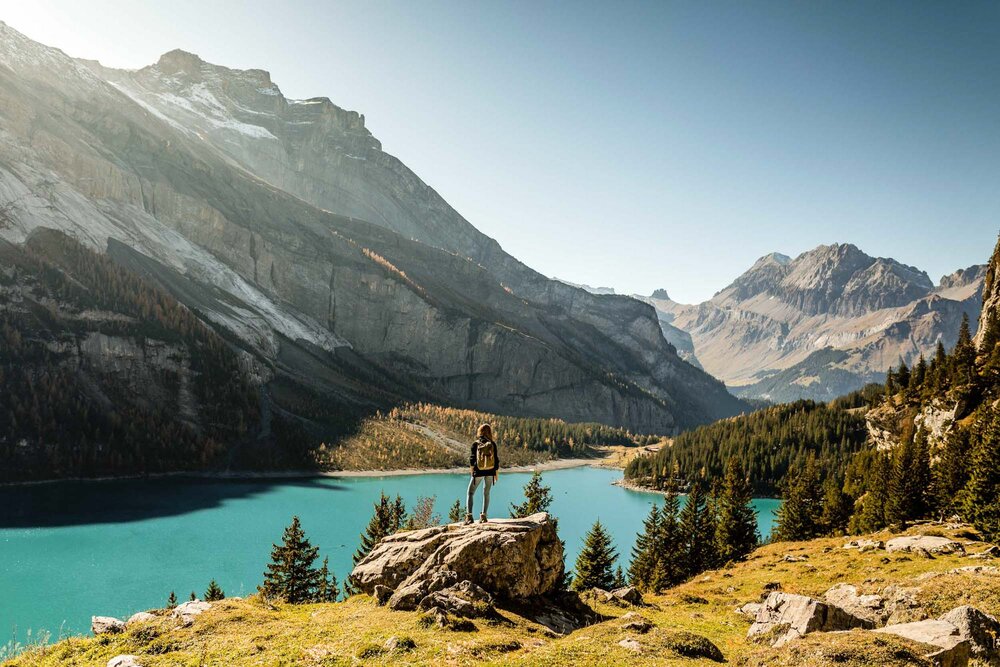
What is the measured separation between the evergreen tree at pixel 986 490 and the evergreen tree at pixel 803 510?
26.8 meters

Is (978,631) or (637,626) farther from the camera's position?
(637,626)

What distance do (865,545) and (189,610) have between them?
5160 cm

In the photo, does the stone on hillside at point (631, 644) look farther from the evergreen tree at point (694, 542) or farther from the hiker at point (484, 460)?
the evergreen tree at point (694, 542)

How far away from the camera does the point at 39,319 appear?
12625cm

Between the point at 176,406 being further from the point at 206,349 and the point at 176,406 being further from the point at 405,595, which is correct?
the point at 405,595

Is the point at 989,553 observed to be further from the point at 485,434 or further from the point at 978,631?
the point at 485,434

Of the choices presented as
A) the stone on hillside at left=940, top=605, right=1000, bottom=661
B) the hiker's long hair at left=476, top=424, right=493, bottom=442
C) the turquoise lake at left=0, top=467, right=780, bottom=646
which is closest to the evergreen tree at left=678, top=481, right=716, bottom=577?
Result: the turquoise lake at left=0, top=467, right=780, bottom=646

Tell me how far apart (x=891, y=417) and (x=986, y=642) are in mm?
90019

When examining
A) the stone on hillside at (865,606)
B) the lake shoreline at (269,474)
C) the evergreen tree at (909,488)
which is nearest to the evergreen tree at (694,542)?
the evergreen tree at (909,488)

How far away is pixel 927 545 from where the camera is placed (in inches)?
1515

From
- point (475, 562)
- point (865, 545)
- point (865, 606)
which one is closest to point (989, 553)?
point (865, 545)

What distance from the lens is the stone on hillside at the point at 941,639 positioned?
452 inches

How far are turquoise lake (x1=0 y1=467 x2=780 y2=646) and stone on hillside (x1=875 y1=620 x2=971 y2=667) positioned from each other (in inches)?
1470

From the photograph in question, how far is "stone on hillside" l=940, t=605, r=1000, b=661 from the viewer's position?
12.3 meters
